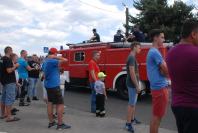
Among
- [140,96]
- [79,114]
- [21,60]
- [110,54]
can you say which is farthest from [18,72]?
[140,96]

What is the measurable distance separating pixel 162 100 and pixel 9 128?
3.88 metres

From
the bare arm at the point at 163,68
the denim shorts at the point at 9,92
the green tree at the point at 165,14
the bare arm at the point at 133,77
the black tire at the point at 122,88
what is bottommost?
the black tire at the point at 122,88

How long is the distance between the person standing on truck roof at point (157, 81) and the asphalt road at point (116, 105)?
302 centimetres

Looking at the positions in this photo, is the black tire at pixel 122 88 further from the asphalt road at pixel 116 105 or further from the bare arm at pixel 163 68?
the bare arm at pixel 163 68

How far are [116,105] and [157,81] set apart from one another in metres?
7.01

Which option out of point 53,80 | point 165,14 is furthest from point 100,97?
point 165,14

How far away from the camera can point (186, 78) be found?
411cm

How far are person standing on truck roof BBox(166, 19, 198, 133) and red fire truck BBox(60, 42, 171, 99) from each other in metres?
8.43

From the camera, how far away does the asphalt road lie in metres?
10.7

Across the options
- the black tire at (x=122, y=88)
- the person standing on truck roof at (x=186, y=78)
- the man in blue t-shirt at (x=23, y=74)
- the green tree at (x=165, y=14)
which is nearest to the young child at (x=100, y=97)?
the man in blue t-shirt at (x=23, y=74)

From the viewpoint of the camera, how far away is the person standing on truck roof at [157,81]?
21.3 ft

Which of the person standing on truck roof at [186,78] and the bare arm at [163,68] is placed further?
the bare arm at [163,68]

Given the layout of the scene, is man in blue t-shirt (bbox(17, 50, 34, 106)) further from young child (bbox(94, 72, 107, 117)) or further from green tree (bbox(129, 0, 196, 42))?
green tree (bbox(129, 0, 196, 42))

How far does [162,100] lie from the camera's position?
657 centimetres
